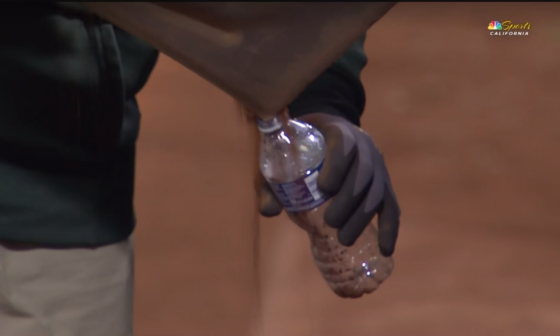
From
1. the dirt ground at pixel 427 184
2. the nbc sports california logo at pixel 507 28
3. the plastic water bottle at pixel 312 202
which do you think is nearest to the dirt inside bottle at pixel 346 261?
the plastic water bottle at pixel 312 202

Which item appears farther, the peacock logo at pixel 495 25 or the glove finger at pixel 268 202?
the peacock logo at pixel 495 25

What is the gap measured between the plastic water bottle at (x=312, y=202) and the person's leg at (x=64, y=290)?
18cm

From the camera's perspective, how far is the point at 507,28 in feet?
2.96

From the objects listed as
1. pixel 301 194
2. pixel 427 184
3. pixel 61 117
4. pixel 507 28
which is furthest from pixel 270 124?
Result: pixel 427 184

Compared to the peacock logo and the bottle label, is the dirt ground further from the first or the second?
the bottle label

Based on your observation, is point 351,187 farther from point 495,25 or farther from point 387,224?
point 495,25

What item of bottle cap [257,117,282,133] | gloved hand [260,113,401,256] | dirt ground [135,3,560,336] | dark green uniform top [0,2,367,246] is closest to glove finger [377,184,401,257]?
gloved hand [260,113,401,256]

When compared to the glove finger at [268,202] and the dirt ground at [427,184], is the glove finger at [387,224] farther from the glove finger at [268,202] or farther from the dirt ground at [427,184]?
the dirt ground at [427,184]

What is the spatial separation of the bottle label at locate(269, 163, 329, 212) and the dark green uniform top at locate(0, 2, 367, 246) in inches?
6.5

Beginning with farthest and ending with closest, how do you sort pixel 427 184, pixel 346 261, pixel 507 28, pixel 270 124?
pixel 427 184, pixel 507 28, pixel 346 261, pixel 270 124

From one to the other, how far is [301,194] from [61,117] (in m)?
0.21

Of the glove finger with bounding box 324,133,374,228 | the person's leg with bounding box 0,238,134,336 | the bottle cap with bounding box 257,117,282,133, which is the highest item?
the bottle cap with bounding box 257,117,282,133

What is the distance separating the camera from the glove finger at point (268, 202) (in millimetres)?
516

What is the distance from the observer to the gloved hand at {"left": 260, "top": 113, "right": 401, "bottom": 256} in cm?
49
